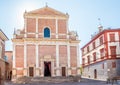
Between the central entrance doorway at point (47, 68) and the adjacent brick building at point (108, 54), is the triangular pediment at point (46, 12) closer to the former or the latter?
the adjacent brick building at point (108, 54)

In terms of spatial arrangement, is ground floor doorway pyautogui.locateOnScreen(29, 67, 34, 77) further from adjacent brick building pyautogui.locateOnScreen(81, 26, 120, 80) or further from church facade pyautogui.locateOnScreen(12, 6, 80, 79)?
adjacent brick building pyautogui.locateOnScreen(81, 26, 120, 80)

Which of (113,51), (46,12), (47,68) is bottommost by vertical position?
(47,68)

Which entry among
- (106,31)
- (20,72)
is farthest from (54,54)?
(106,31)

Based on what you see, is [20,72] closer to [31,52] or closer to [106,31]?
[31,52]

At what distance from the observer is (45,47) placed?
4044 centimetres

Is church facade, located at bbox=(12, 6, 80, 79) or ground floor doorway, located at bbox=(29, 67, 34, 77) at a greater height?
church facade, located at bbox=(12, 6, 80, 79)

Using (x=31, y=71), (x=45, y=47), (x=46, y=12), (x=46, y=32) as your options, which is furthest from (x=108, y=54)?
(x=31, y=71)

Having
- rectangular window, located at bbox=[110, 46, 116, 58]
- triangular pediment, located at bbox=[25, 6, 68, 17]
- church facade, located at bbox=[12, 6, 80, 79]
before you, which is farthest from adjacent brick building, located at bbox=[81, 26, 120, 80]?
triangular pediment, located at bbox=[25, 6, 68, 17]

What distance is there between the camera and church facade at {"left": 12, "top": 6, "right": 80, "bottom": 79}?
129 ft

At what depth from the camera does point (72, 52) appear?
135 feet

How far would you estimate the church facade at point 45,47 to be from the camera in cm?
3941

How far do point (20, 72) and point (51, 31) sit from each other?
9.21m

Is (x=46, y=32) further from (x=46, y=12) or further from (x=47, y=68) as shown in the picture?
(x=47, y=68)

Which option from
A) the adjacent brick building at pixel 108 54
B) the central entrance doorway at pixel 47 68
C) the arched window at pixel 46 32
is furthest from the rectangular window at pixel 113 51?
the arched window at pixel 46 32
